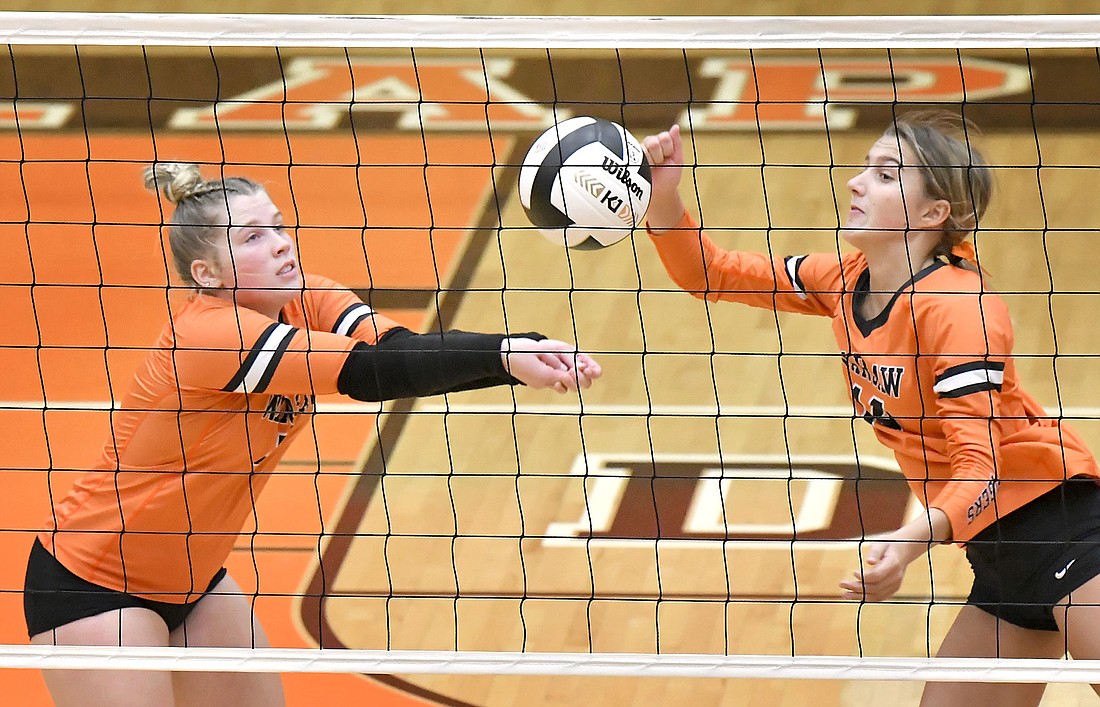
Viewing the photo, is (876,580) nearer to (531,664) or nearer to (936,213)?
(531,664)

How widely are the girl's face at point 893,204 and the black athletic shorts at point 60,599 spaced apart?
5.52 feet

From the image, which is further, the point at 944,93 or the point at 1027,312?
the point at 944,93

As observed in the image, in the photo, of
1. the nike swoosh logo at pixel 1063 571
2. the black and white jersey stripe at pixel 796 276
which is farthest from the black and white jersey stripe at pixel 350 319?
the nike swoosh logo at pixel 1063 571

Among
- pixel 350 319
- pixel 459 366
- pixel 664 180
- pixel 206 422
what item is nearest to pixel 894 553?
pixel 459 366

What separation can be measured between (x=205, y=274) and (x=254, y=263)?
0.12 m

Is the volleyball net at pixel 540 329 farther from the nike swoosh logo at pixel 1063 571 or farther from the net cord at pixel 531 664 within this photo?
the nike swoosh logo at pixel 1063 571

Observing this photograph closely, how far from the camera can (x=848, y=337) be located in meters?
3.25

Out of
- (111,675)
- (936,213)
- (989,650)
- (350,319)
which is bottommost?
(989,650)

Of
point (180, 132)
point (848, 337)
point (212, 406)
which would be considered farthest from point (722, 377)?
point (180, 132)

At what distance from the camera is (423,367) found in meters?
3.00

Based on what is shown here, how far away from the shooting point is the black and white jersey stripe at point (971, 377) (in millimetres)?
2980

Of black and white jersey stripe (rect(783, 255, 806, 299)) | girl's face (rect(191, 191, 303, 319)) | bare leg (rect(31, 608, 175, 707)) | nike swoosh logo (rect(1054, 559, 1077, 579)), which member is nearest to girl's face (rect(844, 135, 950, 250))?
black and white jersey stripe (rect(783, 255, 806, 299))

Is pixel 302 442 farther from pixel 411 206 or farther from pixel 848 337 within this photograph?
pixel 848 337

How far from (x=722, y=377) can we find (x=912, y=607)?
1643 mm
